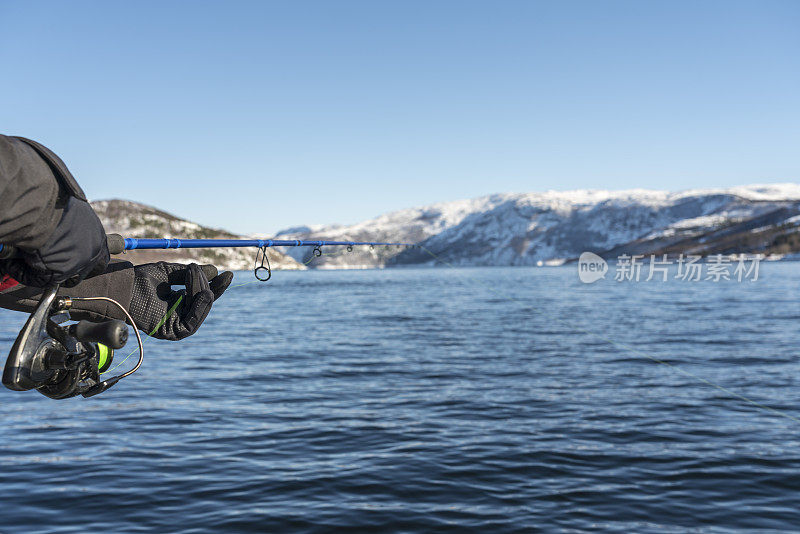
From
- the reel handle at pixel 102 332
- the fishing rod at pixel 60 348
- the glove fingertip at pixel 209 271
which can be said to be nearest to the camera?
the fishing rod at pixel 60 348

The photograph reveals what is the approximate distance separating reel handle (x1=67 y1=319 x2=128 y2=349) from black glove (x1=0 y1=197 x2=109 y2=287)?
1.37ft

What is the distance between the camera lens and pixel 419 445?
1434 centimetres

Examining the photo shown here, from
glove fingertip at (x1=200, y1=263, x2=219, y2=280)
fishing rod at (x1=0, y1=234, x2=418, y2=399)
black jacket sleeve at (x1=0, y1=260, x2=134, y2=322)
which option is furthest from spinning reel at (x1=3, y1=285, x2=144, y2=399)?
glove fingertip at (x1=200, y1=263, x2=219, y2=280)

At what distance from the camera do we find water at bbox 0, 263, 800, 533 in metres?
10.6

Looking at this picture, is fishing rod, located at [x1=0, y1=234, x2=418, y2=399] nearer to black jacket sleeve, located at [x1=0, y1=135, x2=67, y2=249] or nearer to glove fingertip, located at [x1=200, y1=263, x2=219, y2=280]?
black jacket sleeve, located at [x1=0, y1=135, x2=67, y2=249]

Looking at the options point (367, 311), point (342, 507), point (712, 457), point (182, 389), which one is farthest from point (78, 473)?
point (367, 311)

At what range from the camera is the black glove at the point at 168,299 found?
518cm

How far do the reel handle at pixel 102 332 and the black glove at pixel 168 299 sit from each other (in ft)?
2.29

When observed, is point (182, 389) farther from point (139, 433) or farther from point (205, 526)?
point (205, 526)

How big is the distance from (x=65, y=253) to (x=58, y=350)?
0.83 metres

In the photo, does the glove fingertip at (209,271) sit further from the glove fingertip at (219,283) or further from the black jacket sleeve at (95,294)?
the black jacket sleeve at (95,294)

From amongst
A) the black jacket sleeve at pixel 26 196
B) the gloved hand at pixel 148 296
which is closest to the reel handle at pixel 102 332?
the gloved hand at pixel 148 296

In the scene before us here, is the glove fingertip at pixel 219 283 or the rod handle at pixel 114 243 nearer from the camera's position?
the rod handle at pixel 114 243

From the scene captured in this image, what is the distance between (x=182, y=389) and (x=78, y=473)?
926cm
